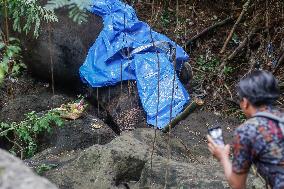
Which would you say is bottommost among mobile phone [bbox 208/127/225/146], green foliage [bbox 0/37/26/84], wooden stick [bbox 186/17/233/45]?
mobile phone [bbox 208/127/225/146]

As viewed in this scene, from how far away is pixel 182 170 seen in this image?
4.03 m

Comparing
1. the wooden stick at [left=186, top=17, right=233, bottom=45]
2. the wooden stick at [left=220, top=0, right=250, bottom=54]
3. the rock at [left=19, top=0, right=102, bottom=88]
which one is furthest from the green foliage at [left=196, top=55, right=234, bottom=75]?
the rock at [left=19, top=0, right=102, bottom=88]

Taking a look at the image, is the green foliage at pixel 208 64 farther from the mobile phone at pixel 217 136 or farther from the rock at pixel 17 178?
the rock at pixel 17 178

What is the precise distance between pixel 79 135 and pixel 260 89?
3.43m

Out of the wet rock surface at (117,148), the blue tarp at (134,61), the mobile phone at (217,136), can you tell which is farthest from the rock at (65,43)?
the mobile phone at (217,136)

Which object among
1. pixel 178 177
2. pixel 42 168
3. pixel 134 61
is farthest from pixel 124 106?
pixel 178 177

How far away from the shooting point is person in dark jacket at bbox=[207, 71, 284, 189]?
98.2 inches

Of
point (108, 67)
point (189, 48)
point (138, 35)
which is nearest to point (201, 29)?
point (189, 48)

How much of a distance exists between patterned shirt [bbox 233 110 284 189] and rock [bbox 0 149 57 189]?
121 centimetres

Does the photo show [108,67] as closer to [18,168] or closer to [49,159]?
[49,159]

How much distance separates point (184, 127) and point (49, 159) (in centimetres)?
194

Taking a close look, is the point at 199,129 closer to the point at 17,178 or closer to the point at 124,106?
the point at 124,106

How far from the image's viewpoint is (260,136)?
8.14ft

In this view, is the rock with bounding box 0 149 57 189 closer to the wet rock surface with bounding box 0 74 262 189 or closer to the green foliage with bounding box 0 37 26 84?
the green foliage with bounding box 0 37 26 84
